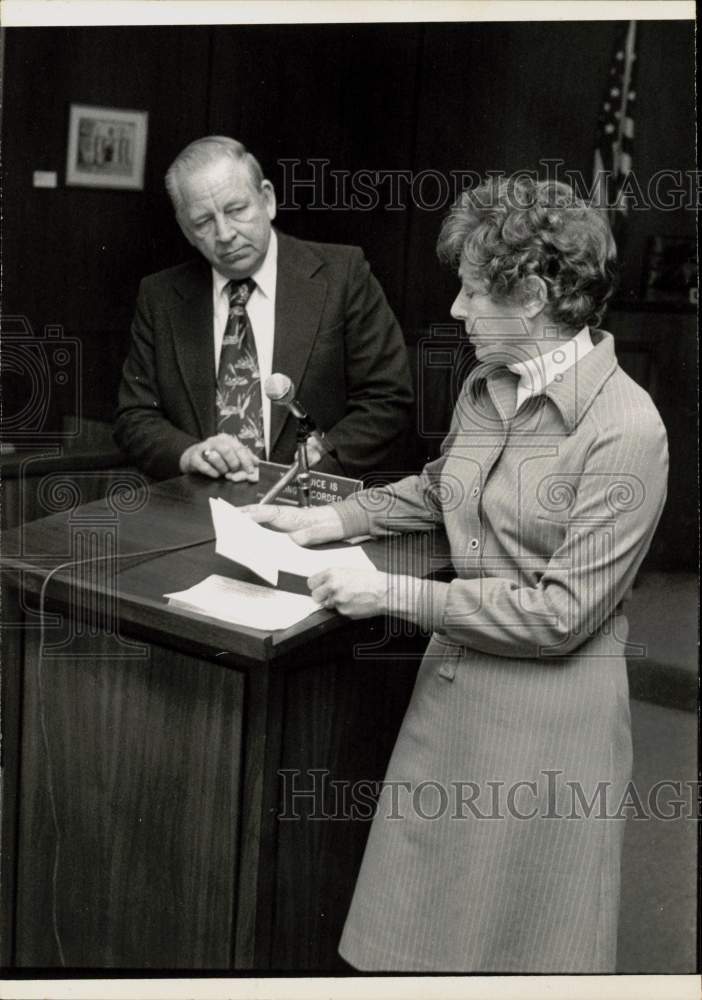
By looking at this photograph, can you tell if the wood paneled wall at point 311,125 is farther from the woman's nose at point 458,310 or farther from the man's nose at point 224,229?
the woman's nose at point 458,310

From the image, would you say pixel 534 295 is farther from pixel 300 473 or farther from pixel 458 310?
pixel 300 473

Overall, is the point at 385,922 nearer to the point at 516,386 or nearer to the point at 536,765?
the point at 536,765

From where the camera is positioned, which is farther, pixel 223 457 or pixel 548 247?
pixel 223 457

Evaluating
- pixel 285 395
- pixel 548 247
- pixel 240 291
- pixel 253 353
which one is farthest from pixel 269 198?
pixel 548 247

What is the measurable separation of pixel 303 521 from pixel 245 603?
16.4 inches

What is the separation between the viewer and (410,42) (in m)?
2.48

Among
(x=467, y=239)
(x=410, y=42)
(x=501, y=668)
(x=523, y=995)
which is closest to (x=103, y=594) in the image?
(x=501, y=668)

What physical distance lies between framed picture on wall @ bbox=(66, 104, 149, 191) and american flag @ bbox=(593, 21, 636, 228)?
106 cm

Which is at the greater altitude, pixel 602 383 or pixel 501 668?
pixel 602 383

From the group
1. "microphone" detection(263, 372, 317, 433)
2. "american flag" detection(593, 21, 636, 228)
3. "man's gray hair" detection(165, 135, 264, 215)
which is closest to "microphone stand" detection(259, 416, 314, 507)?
"microphone" detection(263, 372, 317, 433)

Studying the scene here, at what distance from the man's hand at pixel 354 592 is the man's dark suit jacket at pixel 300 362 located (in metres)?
0.68

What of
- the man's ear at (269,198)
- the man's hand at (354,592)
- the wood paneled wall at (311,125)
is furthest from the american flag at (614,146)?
the man's hand at (354,592)

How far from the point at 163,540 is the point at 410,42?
1.24m

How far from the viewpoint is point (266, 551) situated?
2.37m
